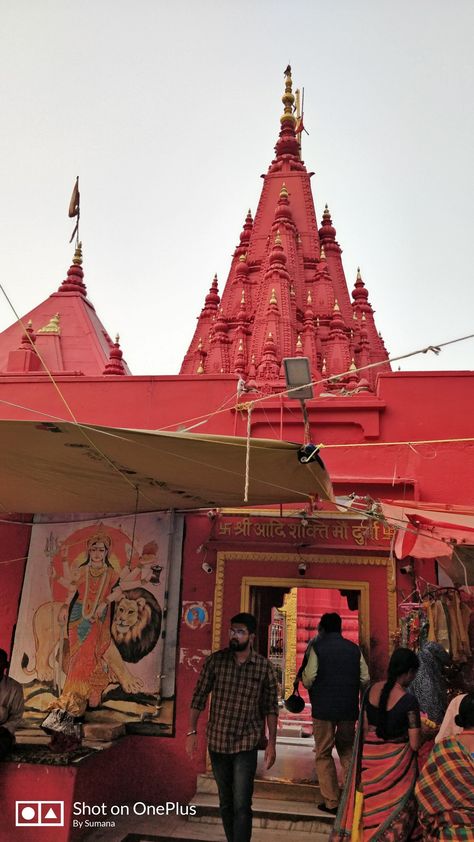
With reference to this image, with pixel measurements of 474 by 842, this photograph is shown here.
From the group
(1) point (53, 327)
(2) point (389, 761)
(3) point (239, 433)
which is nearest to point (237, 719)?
(2) point (389, 761)

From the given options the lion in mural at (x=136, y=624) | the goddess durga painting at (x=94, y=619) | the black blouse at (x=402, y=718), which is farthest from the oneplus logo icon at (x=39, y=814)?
the black blouse at (x=402, y=718)

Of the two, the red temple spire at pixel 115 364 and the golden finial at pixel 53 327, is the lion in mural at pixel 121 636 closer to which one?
the red temple spire at pixel 115 364

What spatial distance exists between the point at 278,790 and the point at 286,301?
948 cm

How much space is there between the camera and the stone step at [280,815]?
491 centimetres

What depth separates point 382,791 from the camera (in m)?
3.55

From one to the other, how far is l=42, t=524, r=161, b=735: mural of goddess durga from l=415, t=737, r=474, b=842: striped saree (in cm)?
340

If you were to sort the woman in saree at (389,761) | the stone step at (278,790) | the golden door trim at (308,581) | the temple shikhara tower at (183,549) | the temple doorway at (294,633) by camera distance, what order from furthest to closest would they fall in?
the temple doorway at (294,633) < the golden door trim at (308,581) < the stone step at (278,790) < the temple shikhara tower at (183,549) < the woman in saree at (389,761)

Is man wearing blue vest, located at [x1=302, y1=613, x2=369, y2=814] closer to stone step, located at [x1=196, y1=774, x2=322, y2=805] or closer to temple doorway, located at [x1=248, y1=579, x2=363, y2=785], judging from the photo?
stone step, located at [x1=196, y1=774, x2=322, y2=805]

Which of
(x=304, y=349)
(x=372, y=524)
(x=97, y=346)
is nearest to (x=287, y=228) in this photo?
(x=304, y=349)

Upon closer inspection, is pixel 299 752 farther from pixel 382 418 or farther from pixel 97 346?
pixel 97 346

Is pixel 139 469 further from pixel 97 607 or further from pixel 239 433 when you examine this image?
pixel 239 433

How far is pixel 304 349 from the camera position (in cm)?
1305

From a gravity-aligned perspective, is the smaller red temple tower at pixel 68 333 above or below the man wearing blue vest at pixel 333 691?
above

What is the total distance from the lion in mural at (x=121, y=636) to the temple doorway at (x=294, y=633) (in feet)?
3.40
